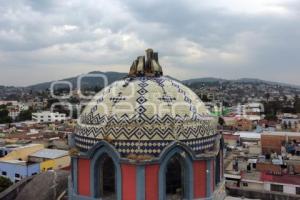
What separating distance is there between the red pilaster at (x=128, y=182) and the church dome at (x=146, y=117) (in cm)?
39

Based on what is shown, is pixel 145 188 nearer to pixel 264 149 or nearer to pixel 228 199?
pixel 228 199

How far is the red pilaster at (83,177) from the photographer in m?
9.93

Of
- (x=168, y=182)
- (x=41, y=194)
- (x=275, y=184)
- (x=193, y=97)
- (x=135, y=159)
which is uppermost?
(x=193, y=97)

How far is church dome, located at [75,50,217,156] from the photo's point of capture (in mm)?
9539

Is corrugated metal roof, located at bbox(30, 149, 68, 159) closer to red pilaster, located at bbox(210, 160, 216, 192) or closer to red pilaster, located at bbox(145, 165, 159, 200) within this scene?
red pilaster, located at bbox(210, 160, 216, 192)

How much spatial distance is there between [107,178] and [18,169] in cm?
2250

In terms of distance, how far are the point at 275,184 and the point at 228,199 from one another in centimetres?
1215

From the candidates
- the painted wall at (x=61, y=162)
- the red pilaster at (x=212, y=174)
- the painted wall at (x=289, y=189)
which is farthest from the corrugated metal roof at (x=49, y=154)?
the red pilaster at (x=212, y=174)

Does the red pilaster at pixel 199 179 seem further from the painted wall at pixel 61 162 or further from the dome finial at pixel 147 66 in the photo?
the painted wall at pixel 61 162

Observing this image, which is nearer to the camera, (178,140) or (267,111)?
(178,140)

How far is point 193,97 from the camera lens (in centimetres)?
1113

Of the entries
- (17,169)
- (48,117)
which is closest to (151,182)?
(17,169)

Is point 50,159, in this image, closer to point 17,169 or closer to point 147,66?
point 17,169

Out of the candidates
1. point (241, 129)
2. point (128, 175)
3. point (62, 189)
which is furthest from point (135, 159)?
point (241, 129)
